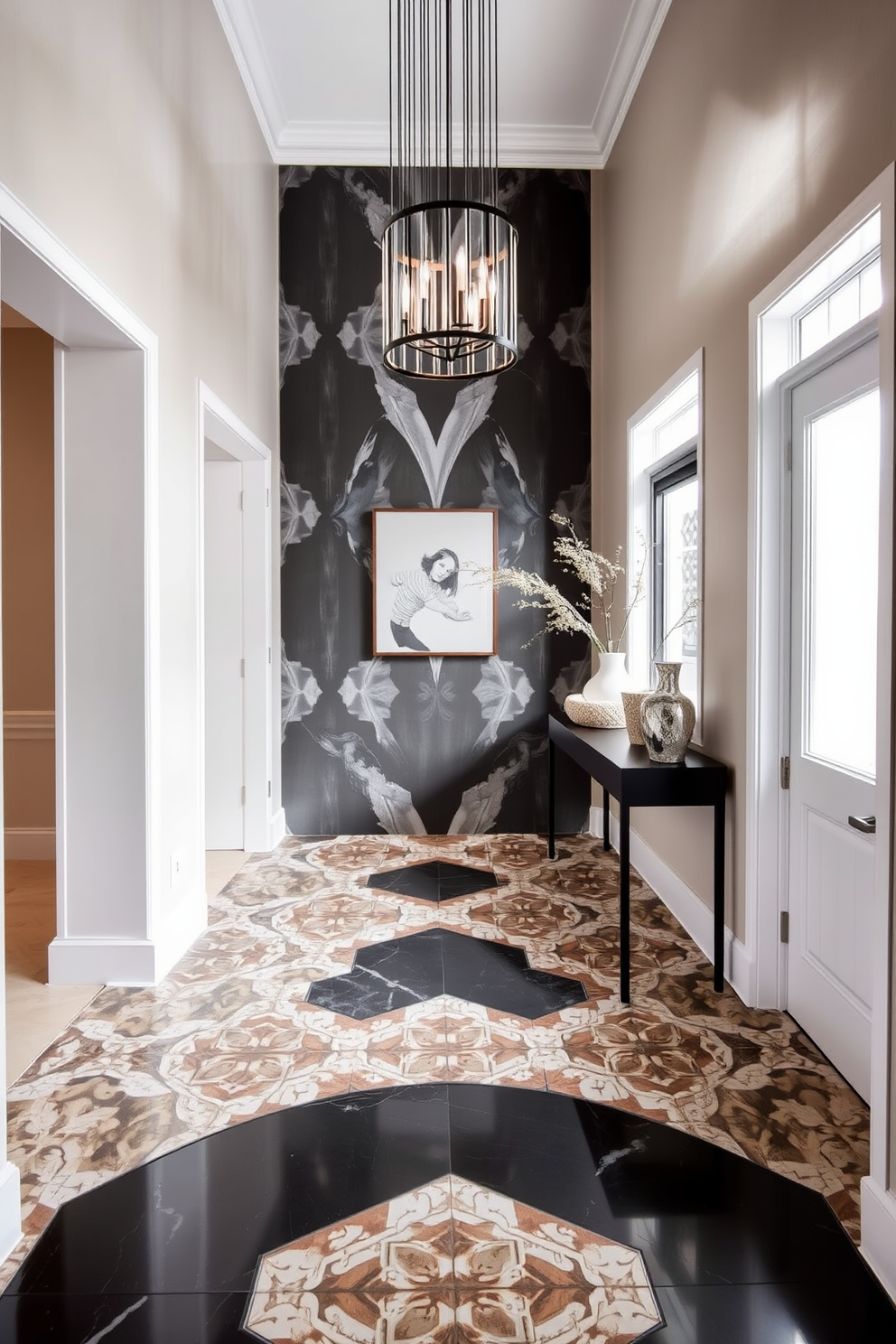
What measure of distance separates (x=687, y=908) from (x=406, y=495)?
2653mm

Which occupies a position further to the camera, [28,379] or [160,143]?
[28,379]

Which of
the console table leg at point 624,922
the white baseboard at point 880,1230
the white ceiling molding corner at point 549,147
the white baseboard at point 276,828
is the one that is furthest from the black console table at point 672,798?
the white ceiling molding corner at point 549,147

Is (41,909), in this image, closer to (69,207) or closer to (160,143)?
(69,207)

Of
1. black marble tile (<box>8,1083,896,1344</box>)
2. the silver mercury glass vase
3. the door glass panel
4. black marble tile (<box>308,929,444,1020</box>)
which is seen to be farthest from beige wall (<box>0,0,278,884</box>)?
the door glass panel

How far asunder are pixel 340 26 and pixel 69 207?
2.32 meters

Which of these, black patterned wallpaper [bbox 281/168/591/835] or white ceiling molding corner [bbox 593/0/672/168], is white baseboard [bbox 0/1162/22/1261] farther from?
white ceiling molding corner [bbox 593/0/672/168]

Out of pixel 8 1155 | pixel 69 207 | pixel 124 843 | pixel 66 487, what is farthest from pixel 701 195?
pixel 8 1155

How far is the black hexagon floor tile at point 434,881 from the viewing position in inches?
147

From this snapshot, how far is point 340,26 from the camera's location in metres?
3.66

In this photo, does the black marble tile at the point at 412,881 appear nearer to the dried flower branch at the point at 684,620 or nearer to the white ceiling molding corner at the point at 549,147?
the dried flower branch at the point at 684,620

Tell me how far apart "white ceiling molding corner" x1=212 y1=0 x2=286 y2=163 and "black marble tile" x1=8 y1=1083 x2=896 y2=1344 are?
162 inches

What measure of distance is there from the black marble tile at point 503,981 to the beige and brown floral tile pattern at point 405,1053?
6cm

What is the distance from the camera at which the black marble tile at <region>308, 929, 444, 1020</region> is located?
2.61 metres

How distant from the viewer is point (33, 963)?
9.66 ft
